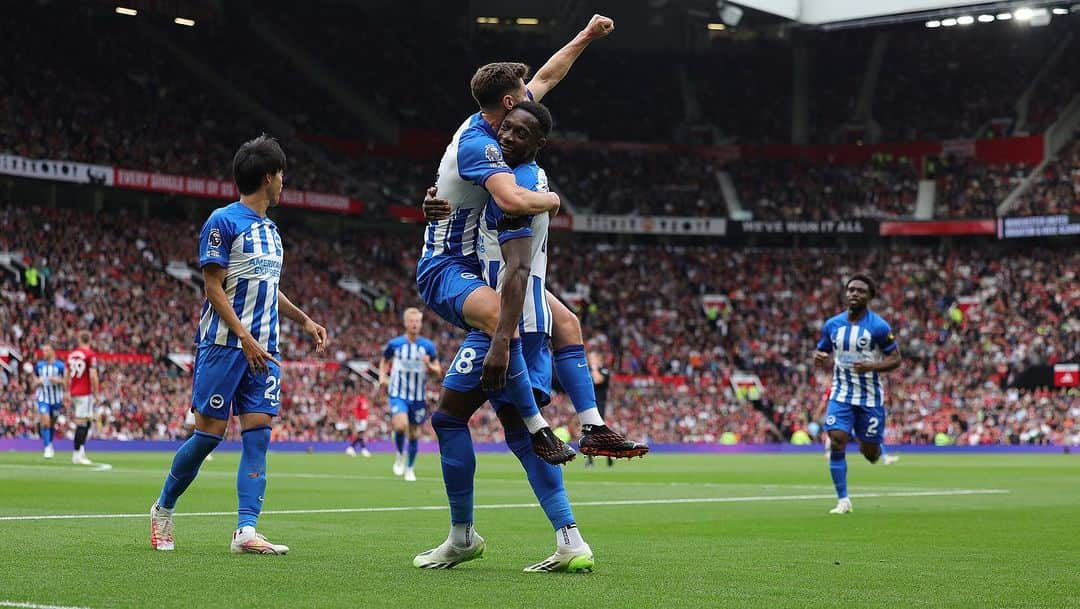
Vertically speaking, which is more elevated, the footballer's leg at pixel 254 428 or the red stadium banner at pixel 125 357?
the red stadium banner at pixel 125 357

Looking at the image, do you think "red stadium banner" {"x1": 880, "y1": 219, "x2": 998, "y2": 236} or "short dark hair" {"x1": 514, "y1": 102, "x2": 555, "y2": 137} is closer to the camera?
"short dark hair" {"x1": 514, "y1": 102, "x2": 555, "y2": 137}

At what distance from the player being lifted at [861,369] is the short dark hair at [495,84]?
26.7ft

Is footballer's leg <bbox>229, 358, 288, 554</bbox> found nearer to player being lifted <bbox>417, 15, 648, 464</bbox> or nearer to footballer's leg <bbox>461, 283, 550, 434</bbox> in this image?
player being lifted <bbox>417, 15, 648, 464</bbox>

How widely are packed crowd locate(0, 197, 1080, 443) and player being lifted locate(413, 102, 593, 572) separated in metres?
30.4

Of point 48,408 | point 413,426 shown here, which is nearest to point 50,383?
point 48,408

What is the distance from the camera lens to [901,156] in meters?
63.5

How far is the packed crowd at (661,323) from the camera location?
40781 mm

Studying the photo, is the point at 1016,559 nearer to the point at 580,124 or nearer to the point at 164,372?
the point at 164,372

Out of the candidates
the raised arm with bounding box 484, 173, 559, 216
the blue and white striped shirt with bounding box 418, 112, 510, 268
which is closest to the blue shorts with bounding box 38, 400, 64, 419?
the blue and white striped shirt with bounding box 418, 112, 510, 268

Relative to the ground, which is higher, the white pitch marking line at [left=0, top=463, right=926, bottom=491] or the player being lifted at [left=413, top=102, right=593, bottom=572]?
the player being lifted at [left=413, top=102, right=593, bottom=572]

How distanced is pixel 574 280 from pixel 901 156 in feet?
54.7

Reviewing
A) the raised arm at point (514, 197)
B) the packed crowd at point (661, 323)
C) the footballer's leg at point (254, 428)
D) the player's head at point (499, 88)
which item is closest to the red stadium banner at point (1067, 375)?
the packed crowd at point (661, 323)

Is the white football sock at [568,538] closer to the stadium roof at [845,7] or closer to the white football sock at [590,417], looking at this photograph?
the white football sock at [590,417]

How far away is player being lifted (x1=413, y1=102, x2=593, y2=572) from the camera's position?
7672 mm
